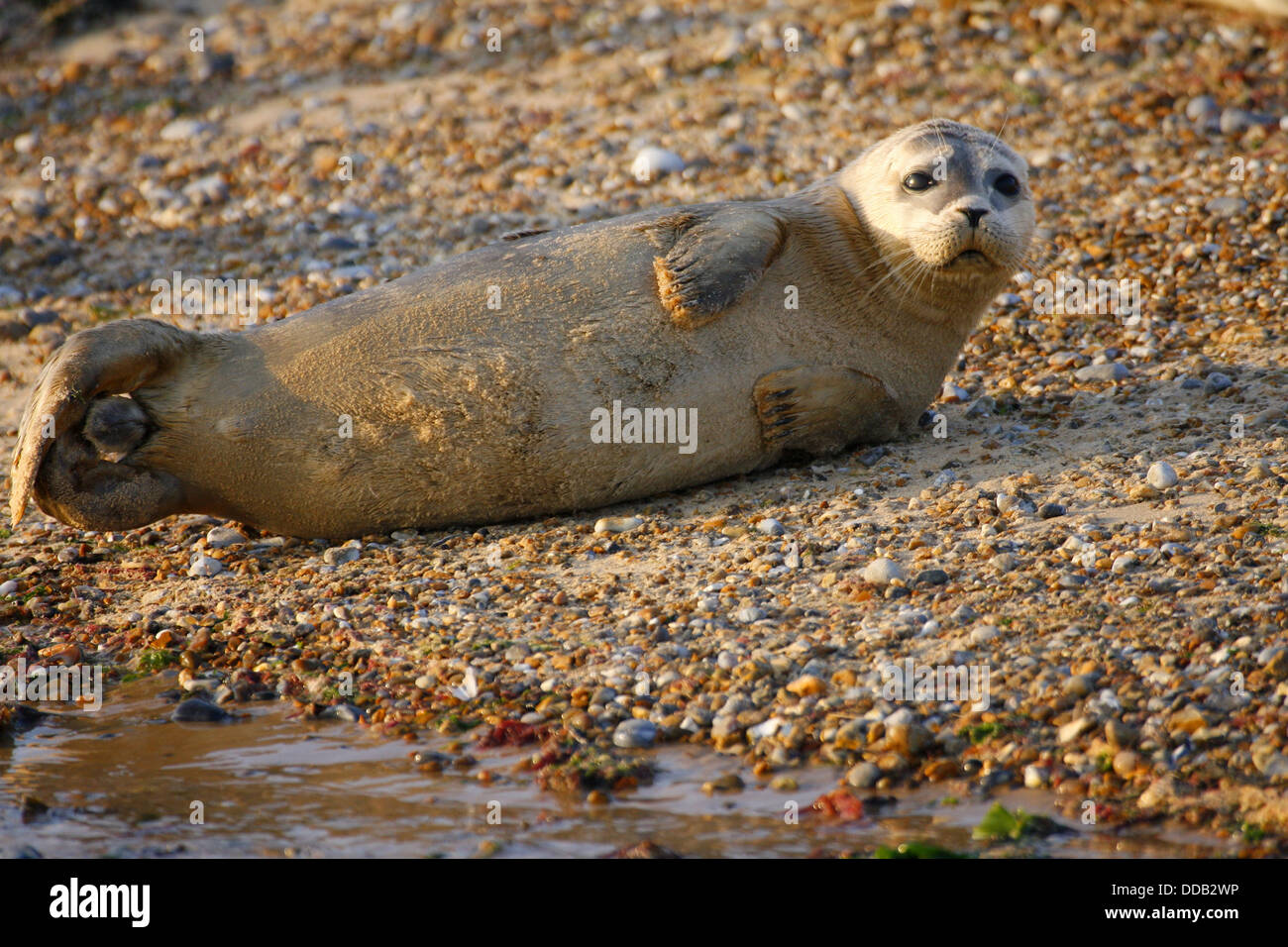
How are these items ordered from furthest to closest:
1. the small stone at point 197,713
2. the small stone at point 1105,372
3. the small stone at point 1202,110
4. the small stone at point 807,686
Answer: the small stone at point 1202,110, the small stone at point 1105,372, the small stone at point 197,713, the small stone at point 807,686

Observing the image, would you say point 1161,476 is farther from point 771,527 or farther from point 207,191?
point 207,191

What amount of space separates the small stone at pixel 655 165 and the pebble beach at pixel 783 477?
0.03 meters

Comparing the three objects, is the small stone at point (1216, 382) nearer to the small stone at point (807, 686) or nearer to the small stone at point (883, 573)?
the small stone at point (883, 573)

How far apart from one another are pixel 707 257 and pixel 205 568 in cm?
233

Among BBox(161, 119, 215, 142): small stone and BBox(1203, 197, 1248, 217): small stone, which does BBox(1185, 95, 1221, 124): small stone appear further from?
BBox(161, 119, 215, 142): small stone

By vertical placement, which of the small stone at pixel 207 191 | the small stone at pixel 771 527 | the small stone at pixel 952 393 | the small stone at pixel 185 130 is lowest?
the small stone at pixel 771 527

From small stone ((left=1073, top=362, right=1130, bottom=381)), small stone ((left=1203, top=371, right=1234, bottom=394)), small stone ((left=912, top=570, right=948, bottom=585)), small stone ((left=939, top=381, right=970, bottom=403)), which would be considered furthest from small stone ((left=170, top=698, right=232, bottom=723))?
small stone ((left=1203, top=371, right=1234, bottom=394))

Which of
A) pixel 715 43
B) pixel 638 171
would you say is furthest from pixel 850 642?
pixel 715 43

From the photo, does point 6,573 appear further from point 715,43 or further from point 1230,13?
point 1230,13

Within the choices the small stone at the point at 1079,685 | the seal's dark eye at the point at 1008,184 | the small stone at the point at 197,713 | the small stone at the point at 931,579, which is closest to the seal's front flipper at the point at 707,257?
the seal's dark eye at the point at 1008,184

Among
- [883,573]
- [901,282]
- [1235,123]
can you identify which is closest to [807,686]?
[883,573]

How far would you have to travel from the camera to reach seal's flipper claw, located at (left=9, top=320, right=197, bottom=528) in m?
5.25

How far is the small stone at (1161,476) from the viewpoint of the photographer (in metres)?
5.27

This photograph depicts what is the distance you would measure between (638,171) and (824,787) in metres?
5.93
